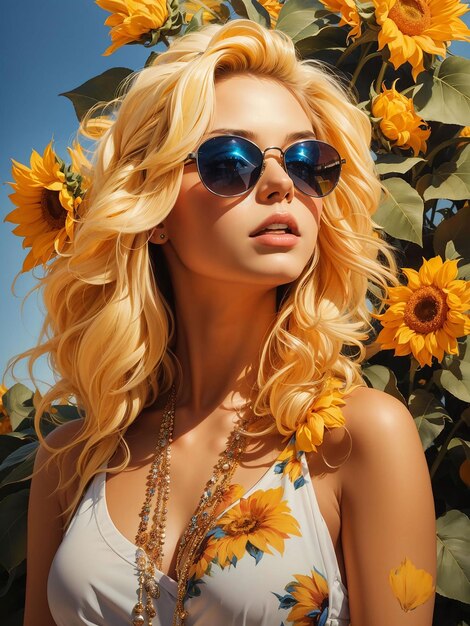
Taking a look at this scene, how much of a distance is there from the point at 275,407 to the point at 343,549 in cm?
30

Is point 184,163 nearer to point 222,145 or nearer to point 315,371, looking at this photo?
point 222,145

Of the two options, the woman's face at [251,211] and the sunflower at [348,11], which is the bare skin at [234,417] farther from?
the sunflower at [348,11]

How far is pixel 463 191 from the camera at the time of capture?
2166 millimetres

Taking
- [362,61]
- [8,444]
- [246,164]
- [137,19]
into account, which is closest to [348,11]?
[362,61]

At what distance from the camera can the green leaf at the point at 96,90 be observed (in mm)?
2354

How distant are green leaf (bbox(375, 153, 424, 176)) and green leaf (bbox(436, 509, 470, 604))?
2.47 ft

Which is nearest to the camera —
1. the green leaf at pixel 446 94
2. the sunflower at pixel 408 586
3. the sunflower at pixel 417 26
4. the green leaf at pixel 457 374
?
the sunflower at pixel 408 586

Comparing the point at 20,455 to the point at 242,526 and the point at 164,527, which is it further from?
the point at 242,526

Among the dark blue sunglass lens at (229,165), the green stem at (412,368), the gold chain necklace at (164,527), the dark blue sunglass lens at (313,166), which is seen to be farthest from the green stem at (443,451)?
the dark blue sunglass lens at (229,165)

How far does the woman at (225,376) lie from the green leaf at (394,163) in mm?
75

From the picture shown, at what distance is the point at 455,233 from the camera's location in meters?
2.18

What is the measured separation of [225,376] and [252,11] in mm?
986

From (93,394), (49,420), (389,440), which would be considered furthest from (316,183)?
(49,420)

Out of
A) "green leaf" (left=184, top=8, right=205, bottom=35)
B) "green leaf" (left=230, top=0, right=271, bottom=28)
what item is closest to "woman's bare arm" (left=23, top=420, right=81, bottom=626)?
"green leaf" (left=184, top=8, right=205, bottom=35)
